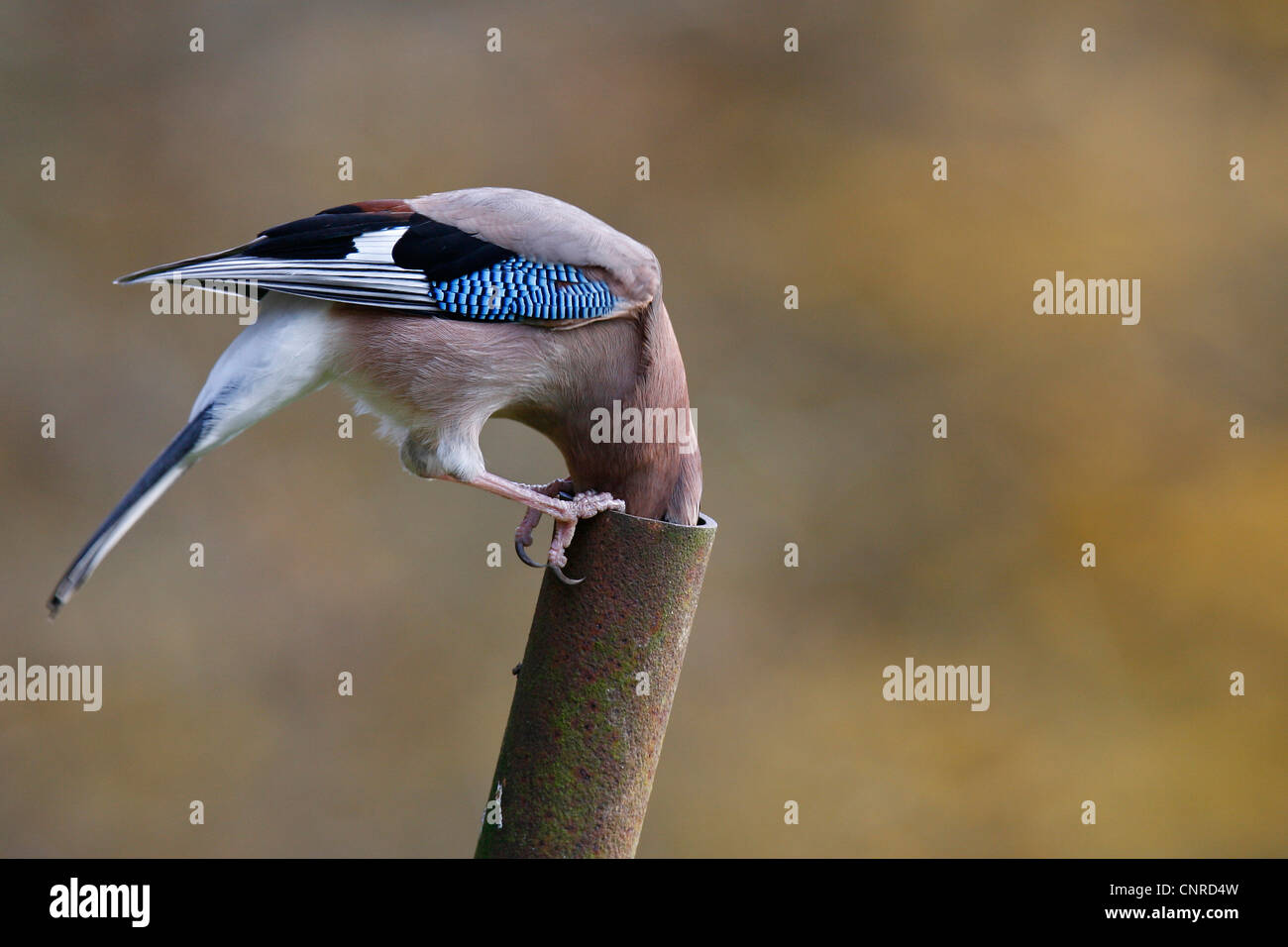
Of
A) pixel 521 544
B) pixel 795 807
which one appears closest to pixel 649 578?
pixel 521 544

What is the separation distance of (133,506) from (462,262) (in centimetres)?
89

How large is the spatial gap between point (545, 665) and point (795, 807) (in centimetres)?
464

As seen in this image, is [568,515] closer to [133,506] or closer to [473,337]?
[473,337]

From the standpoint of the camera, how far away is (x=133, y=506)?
2561mm

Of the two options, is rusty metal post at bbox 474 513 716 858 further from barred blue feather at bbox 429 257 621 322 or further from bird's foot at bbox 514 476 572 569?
barred blue feather at bbox 429 257 621 322

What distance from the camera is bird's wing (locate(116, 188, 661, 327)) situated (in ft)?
9.20

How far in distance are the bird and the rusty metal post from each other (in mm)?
115

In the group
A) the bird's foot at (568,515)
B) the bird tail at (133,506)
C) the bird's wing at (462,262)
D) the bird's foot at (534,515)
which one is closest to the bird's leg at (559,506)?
the bird's foot at (568,515)

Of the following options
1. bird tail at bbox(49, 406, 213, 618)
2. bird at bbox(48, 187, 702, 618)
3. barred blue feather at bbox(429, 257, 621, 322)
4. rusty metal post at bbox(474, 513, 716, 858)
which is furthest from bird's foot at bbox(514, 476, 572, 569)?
bird tail at bbox(49, 406, 213, 618)

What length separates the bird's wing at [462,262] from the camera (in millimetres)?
2803

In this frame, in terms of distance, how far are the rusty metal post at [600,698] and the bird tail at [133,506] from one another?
0.86m

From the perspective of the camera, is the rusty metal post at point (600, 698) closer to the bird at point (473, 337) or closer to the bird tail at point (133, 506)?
the bird at point (473, 337)

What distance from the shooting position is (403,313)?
2.92 metres

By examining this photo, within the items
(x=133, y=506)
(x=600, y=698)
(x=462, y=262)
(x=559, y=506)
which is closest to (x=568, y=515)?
(x=559, y=506)
